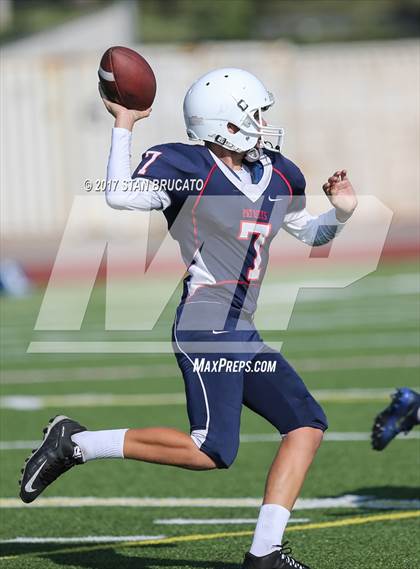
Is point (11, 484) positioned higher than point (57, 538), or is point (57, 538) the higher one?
point (57, 538)

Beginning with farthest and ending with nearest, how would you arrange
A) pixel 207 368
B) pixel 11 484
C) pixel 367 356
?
pixel 367 356 < pixel 11 484 < pixel 207 368

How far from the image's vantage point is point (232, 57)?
74.3 feet

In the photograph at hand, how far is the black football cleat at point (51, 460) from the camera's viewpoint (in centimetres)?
496

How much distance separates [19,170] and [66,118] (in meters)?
1.19

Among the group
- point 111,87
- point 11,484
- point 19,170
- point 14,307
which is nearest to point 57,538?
point 11,484

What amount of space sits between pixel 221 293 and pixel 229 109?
0.67 metres

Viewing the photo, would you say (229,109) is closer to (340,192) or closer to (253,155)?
(253,155)

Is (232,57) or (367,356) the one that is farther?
(232,57)

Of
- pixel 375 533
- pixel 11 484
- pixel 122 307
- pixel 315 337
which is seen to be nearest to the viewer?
pixel 375 533

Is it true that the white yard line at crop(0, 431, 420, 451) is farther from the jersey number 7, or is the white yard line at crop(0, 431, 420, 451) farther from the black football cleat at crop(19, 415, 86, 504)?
the jersey number 7

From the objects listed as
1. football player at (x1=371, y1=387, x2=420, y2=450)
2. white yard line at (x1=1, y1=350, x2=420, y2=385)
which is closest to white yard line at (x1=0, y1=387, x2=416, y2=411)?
white yard line at (x1=1, y1=350, x2=420, y2=385)

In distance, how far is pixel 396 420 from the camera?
6.15 meters

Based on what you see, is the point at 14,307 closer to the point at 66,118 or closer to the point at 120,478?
the point at 66,118

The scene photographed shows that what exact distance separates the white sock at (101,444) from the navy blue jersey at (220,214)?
0.56 m
